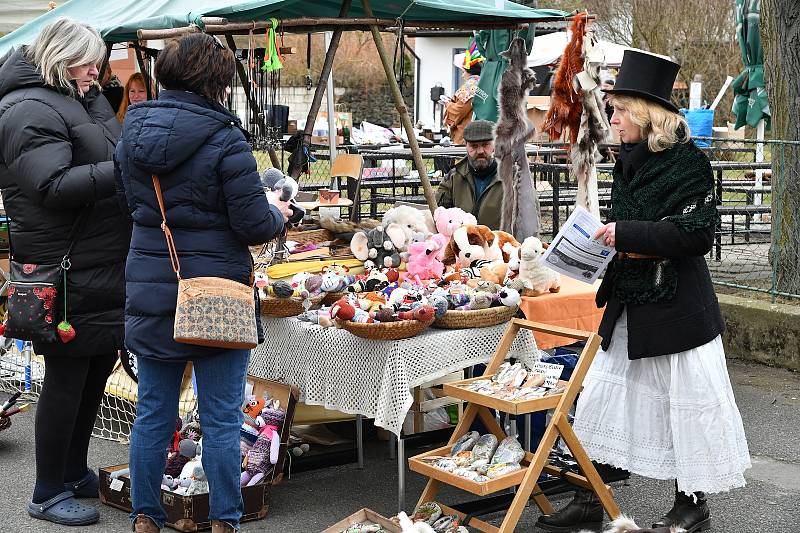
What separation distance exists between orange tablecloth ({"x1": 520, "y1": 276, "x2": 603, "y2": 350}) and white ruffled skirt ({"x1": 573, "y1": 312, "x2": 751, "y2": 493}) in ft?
1.58

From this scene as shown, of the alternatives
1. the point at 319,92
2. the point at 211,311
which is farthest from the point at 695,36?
the point at 211,311

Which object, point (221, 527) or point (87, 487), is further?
point (87, 487)

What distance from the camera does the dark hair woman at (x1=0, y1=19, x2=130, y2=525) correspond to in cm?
387

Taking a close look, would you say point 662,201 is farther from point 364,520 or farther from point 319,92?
point 319,92

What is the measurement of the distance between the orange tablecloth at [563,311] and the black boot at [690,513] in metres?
0.84

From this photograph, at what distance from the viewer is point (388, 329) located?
390 cm

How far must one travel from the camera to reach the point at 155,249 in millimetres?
3457

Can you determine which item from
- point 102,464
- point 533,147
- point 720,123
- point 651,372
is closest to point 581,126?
point 651,372

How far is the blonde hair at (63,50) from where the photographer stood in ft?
12.9

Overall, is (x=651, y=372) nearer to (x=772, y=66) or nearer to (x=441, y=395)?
(x=441, y=395)

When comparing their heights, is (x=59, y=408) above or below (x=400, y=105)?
below

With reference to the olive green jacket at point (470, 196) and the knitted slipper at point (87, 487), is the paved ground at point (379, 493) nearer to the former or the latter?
the knitted slipper at point (87, 487)

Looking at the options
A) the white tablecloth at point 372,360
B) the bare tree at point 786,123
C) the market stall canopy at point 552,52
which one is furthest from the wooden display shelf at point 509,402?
the market stall canopy at point 552,52

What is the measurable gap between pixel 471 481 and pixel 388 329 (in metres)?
0.66
